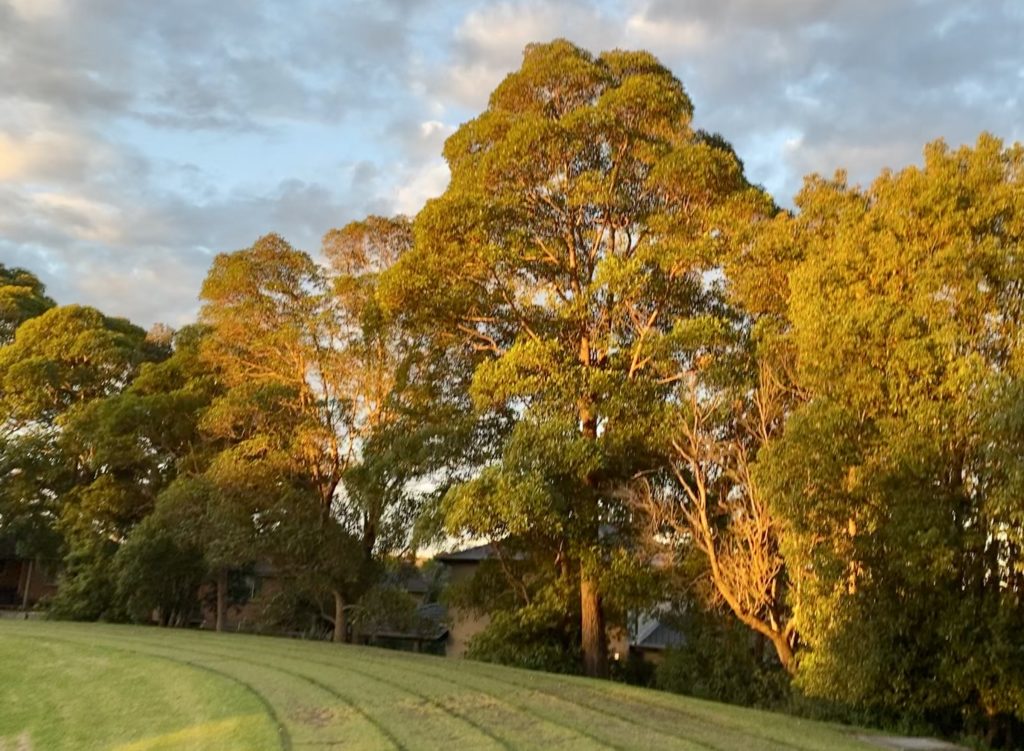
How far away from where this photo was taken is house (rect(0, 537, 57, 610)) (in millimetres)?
34500

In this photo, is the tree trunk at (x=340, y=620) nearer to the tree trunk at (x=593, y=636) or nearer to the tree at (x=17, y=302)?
the tree trunk at (x=593, y=636)

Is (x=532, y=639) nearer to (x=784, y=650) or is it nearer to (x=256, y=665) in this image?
(x=784, y=650)

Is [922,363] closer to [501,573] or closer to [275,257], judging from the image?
[501,573]

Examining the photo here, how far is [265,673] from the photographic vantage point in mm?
11633

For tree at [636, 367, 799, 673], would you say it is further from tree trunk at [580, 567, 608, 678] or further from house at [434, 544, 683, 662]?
house at [434, 544, 683, 662]

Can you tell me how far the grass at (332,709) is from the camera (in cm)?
A: 780

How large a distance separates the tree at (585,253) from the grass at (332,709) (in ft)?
14.6

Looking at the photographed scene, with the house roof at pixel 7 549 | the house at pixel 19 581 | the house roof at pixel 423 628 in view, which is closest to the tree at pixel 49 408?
the house at pixel 19 581

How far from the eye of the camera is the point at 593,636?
1716 centimetres

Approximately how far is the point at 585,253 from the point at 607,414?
403 centimetres

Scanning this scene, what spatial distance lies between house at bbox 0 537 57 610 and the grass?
22.1m

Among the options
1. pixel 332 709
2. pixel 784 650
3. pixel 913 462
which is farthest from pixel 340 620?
pixel 913 462

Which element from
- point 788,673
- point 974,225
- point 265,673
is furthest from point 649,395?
point 265,673

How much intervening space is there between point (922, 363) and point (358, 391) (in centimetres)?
1396
